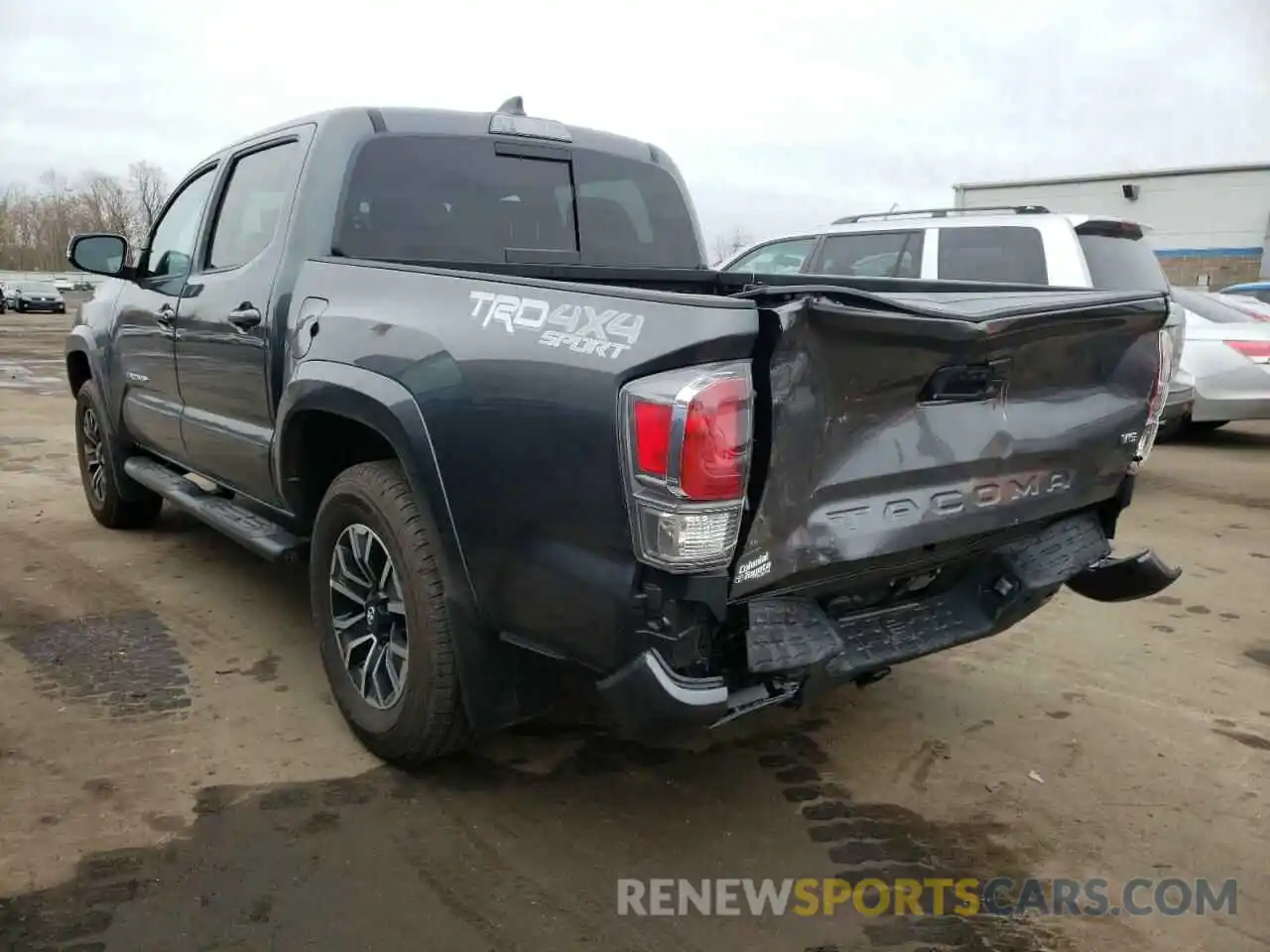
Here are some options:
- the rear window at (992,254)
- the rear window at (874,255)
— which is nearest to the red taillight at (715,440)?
the rear window at (992,254)

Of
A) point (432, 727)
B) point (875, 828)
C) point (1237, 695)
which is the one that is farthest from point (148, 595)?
point (1237, 695)

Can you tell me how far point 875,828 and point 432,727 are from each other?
1297 mm

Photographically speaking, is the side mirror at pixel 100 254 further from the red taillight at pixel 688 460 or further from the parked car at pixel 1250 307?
the parked car at pixel 1250 307

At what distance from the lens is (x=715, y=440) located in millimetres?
2123

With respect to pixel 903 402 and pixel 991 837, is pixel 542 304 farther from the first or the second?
pixel 991 837

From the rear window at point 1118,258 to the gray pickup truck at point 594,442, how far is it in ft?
11.5

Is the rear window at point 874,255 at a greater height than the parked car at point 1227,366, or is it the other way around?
the rear window at point 874,255

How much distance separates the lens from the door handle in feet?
11.9

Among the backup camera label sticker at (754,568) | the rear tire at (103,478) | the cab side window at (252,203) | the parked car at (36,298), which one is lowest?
the parked car at (36,298)

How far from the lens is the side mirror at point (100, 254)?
5.00 meters

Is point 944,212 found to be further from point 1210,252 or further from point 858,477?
point 1210,252

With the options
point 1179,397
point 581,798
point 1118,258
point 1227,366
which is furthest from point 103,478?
point 1227,366

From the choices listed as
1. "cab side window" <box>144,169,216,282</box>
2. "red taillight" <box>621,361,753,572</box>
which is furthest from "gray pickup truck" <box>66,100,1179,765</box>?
"cab side window" <box>144,169,216,282</box>

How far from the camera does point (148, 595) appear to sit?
470cm
